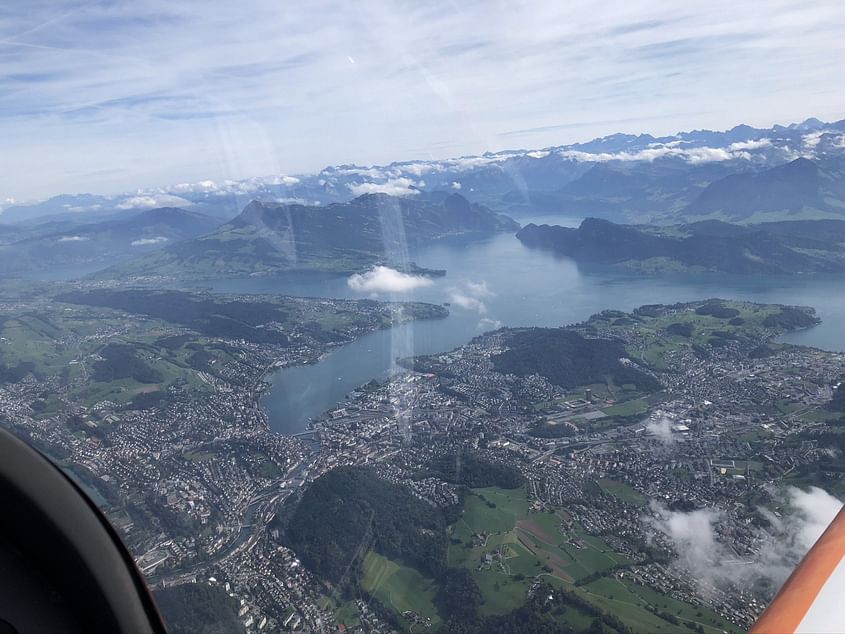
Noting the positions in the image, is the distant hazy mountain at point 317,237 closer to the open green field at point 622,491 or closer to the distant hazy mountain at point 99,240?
the distant hazy mountain at point 99,240

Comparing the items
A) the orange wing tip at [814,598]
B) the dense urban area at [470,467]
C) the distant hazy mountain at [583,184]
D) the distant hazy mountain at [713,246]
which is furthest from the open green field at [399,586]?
the distant hazy mountain at [583,184]

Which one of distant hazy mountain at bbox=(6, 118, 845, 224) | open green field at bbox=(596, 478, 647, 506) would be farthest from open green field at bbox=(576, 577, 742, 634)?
distant hazy mountain at bbox=(6, 118, 845, 224)

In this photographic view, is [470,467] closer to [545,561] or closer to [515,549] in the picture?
[515,549]

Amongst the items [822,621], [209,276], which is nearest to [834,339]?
[822,621]

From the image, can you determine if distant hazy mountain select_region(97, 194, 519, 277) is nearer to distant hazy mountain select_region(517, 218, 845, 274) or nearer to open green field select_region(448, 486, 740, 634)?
distant hazy mountain select_region(517, 218, 845, 274)

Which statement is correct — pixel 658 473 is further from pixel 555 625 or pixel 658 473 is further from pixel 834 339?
pixel 834 339
